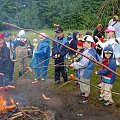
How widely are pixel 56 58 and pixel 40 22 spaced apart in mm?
10588

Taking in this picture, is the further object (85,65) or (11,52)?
(11,52)

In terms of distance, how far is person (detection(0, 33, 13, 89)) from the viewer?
8.09 meters

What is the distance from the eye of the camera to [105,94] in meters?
7.36

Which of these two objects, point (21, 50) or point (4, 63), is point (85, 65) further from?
point (21, 50)

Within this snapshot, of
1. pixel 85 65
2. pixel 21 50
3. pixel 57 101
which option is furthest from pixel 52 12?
pixel 85 65

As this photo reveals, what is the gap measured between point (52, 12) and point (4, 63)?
39.7 feet

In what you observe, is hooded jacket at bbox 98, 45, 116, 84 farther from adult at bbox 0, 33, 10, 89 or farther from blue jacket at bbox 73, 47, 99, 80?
adult at bbox 0, 33, 10, 89

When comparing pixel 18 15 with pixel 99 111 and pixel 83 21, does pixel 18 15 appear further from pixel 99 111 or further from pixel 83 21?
pixel 99 111

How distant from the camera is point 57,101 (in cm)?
762

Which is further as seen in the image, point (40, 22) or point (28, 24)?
point (40, 22)

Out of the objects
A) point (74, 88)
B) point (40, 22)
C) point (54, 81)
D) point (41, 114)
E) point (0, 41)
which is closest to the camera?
point (41, 114)

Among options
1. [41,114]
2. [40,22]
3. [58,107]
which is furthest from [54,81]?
[40,22]

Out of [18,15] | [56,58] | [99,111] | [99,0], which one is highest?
[99,0]

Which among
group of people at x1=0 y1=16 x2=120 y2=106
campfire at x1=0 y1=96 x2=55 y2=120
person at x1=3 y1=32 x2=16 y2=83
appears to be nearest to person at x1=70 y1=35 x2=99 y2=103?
group of people at x1=0 y1=16 x2=120 y2=106
